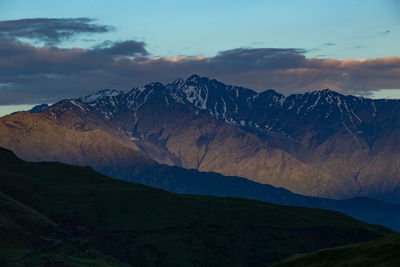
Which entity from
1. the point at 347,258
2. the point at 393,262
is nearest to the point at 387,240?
the point at 347,258

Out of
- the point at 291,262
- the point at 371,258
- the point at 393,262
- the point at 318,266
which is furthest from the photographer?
the point at 291,262

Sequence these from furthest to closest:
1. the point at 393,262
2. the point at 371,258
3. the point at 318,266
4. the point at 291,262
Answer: the point at 291,262 < the point at 318,266 < the point at 371,258 < the point at 393,262

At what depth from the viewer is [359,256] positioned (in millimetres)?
105875

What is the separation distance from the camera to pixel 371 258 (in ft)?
335

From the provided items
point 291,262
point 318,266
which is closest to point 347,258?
point 318,266

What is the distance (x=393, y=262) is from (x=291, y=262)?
24545 millimetres

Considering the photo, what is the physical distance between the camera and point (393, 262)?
95.8 m

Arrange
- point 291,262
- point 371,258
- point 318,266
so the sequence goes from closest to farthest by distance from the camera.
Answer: point 371,258
point 318,266
point 291,262

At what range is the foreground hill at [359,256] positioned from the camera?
327 ft

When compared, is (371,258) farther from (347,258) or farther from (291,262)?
(291,262)

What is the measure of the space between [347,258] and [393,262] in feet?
43.0

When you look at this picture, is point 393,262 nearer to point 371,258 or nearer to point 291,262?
point 371,258

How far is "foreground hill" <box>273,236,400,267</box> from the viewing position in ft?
327

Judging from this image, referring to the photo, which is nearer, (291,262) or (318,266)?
(318,266)
